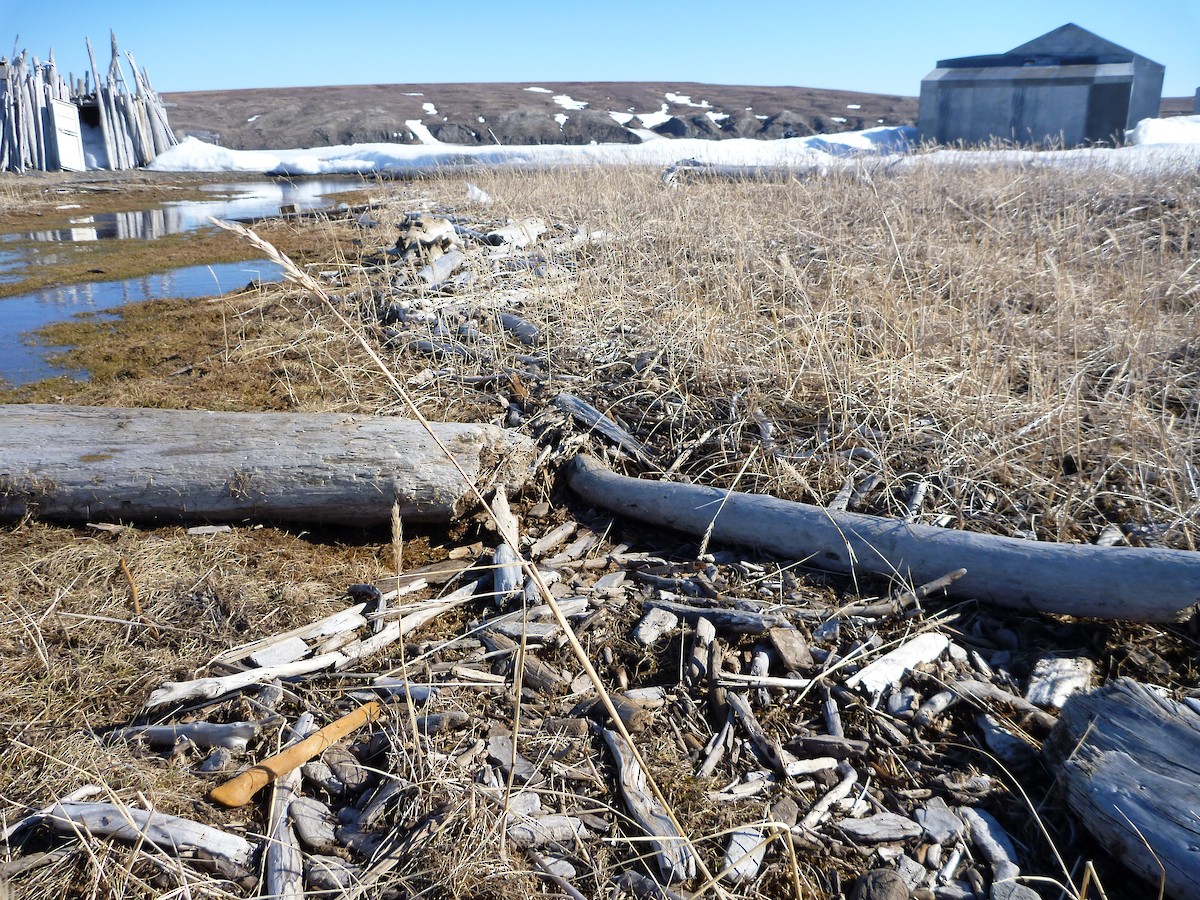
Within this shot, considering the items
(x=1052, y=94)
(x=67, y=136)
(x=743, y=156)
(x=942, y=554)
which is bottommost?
(x=942, y=554)

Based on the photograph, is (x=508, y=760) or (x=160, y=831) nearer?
A: (x=160, y=831)

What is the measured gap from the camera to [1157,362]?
428 cm

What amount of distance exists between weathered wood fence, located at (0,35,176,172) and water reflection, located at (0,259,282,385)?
56.3 ft

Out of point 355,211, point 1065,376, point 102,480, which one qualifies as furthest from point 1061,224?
point 355,211

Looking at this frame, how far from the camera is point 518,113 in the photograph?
3816 centimetres

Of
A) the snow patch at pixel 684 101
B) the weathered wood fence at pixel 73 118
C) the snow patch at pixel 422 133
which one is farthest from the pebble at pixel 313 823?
the snow patch at pixel 684 101

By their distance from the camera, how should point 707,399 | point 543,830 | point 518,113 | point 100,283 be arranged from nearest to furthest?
point 543,830 → point 707,399 → point 100,283 → point 518,113

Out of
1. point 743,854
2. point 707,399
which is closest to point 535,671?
point 743,854

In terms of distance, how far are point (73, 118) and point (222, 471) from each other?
2572 cm

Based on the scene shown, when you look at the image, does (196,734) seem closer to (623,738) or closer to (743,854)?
(623,738)

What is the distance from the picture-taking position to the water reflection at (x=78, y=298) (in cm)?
528

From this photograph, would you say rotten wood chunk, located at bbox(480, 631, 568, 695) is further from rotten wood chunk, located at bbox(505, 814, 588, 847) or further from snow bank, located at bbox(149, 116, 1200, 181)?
snow bank, located at bbox(149, 116, 1200, 181)

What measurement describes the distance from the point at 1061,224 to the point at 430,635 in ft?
23.6

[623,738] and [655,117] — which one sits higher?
[655,117]
